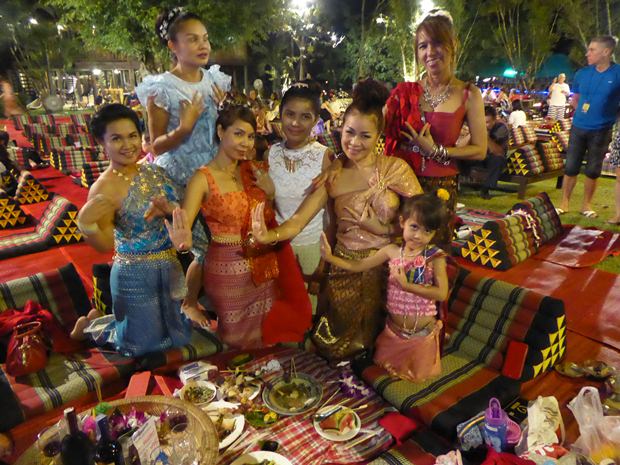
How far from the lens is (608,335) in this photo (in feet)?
11.6

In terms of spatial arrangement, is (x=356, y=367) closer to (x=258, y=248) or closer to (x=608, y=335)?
(x=258, y=248)

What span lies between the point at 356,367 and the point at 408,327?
1.48 feet

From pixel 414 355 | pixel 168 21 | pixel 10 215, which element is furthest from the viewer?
pixel 10 215

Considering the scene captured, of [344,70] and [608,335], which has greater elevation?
[344,70]

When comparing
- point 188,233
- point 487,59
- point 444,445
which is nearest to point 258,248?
point 188,233

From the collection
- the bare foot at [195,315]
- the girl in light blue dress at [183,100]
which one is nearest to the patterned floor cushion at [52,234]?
the bare foot at [195,315]

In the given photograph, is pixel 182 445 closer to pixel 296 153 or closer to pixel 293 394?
pixel 293 394

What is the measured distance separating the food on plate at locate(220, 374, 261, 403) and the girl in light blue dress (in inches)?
18.7

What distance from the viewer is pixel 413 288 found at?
8.41 ft

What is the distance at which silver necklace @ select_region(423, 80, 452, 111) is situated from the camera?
9.78ft

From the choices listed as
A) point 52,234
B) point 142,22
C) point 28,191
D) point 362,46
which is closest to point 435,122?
point 52,234

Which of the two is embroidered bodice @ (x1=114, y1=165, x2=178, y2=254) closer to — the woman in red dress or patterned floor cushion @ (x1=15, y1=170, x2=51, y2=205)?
the woman in red dress

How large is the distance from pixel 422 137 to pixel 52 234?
4.65 metres

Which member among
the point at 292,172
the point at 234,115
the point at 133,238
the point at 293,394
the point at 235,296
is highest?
the point at 234,115
